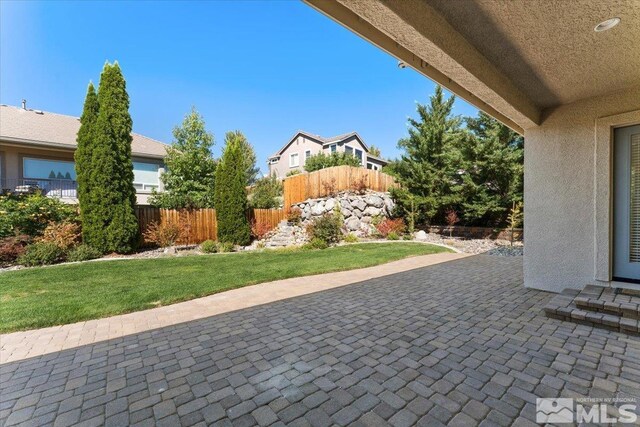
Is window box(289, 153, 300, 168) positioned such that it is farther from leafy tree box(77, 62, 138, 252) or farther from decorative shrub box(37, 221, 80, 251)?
decorative shrub box(37, 221, 80, 251)

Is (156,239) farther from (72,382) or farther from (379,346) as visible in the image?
(379,346)

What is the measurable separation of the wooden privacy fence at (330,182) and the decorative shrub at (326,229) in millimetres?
2608

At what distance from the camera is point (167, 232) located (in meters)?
10.8

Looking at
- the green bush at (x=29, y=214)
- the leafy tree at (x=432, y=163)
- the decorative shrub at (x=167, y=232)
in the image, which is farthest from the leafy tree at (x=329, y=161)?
the green bush at (x=29, y=214)

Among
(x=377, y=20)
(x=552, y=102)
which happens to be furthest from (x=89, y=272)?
(x=552, y=102)

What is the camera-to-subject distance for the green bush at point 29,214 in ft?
26.5

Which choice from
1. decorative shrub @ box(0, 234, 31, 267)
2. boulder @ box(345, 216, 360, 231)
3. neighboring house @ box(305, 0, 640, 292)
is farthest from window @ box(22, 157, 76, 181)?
neighboring house @ box(305, 0, 640, 292)

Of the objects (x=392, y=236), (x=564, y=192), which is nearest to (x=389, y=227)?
(x=392, y=236)

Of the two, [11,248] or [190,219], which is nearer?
[11,248]

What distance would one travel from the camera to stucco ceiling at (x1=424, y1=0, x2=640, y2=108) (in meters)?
2.46

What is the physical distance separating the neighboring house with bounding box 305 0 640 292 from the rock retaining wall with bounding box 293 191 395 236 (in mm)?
9580

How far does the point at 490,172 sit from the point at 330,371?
14.1 metres

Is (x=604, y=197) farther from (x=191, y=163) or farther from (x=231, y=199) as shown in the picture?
(x=191, y=163)

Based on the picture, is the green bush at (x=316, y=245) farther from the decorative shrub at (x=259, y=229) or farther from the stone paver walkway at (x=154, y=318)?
the stone paver walkway at (x=154, y=318)
